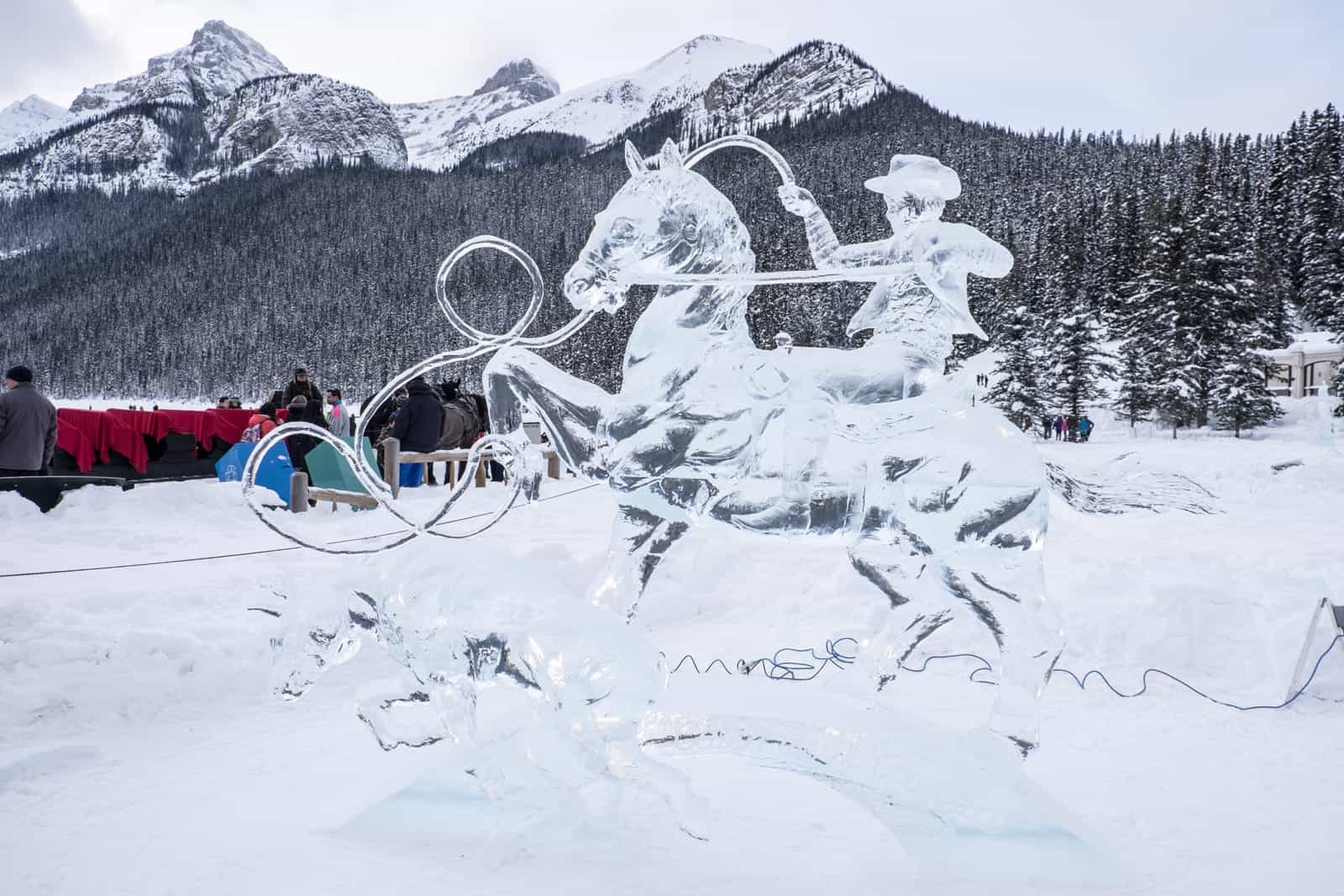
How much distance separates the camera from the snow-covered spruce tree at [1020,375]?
27000 mm

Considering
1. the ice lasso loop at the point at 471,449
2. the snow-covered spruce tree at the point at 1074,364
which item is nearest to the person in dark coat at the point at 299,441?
the ice lasso loop at the point at 471,449

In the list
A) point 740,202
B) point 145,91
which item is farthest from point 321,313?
point 145,91

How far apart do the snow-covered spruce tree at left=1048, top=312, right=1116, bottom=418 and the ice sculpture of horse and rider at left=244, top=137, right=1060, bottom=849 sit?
2750cm

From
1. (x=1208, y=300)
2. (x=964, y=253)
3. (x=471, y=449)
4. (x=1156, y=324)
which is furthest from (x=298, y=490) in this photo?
(x=1208, y=300)

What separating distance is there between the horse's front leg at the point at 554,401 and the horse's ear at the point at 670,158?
2.24 ft

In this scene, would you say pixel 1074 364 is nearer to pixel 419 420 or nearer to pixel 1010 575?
pixel 419 420

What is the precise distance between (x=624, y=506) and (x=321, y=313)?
77.4 m

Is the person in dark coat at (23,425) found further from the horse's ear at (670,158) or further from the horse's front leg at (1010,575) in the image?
the horse's front leg at (1010,575)

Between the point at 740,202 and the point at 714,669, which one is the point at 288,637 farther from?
the point at 740,202

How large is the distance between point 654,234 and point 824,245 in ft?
2.30

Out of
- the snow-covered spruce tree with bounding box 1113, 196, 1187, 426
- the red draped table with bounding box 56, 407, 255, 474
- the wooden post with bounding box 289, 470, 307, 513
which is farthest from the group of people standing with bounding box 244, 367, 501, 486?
the snow-covered spruce tree with bounding box 1113, 196, 1187, 426

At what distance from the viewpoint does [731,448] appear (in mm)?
2619

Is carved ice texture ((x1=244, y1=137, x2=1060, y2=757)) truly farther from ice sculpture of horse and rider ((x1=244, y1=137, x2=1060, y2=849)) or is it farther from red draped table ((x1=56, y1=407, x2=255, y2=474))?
red draped table ((x1=56, y1=407, x2=255, y2=474))

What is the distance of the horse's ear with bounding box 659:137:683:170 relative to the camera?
8.12 ft
